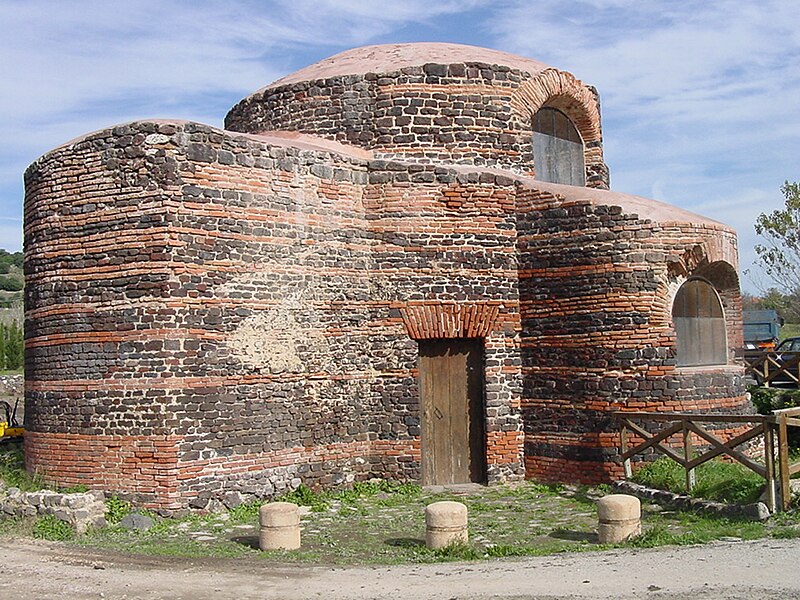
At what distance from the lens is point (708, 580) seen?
784 cm

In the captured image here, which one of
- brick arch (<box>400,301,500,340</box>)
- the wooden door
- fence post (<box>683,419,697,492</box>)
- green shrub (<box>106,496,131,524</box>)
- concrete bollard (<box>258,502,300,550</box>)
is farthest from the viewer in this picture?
the wooden door

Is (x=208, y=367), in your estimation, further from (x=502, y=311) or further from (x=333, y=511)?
(x=502, y=311)

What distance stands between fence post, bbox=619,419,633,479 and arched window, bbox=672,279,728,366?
150cm

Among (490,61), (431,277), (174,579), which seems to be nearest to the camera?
(174,579)

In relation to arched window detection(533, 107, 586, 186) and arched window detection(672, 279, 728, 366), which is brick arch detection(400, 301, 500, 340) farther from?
arched window detection(533, 107, 586, 186)

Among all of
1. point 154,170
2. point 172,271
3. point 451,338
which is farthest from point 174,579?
point 451,338

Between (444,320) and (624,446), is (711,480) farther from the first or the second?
(444,320)

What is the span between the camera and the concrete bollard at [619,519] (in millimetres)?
9789

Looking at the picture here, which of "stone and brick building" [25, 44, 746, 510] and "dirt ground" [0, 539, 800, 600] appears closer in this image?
"dirt ground" [0, 539, 800, 600]

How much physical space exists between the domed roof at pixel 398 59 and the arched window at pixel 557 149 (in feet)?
3.17

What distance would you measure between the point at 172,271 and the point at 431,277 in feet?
13.3

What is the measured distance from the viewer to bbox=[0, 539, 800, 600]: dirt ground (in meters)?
7.74

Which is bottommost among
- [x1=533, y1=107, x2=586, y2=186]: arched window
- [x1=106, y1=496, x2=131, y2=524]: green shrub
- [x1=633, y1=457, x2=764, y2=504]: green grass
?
[x1=106, y1=496, x2=131, y2=524]: green shrub

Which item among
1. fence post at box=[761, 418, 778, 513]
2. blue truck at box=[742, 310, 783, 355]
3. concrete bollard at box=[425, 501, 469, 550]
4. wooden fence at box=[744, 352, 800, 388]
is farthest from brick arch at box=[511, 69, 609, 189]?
blue truck at box=[742, 310, 783, 355]
